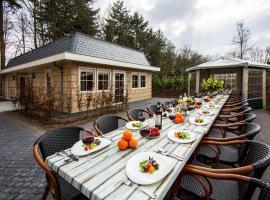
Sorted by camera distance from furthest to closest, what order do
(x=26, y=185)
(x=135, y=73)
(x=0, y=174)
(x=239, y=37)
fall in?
(x=239, y=37), (x=135, y=73), (x=0, y=174), (x=26, y=185)

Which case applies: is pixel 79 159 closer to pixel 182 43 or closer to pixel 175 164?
pixel 175 164

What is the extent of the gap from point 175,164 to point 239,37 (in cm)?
2179

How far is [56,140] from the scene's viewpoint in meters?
1.90

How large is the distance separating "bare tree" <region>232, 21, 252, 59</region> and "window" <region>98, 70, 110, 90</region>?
55.1 feet

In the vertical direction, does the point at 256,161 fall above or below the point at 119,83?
below

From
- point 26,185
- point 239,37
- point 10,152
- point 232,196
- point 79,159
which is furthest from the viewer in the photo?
point 239,37

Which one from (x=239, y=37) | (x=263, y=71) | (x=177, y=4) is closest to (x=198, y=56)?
(x=239, y=37)

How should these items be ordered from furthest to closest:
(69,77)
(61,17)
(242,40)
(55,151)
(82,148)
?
1. (242,40)
2. (61,17)
3. (69,77)
4. (55,151)
5. (82,148)

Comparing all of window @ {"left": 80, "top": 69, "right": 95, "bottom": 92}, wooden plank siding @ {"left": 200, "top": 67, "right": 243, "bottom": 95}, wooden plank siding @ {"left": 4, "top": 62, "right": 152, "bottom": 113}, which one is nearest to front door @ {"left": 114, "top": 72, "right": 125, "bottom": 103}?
wooden plank siding @ {"left": 4, "top": 62, "right": 152, "bottom": 113}

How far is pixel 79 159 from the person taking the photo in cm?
139

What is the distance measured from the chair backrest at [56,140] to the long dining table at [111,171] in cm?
42

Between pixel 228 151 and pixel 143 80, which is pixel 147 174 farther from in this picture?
pixel 143 80

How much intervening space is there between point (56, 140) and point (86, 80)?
5994mm

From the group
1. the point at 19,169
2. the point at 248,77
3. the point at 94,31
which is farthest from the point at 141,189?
the point at 94,31
